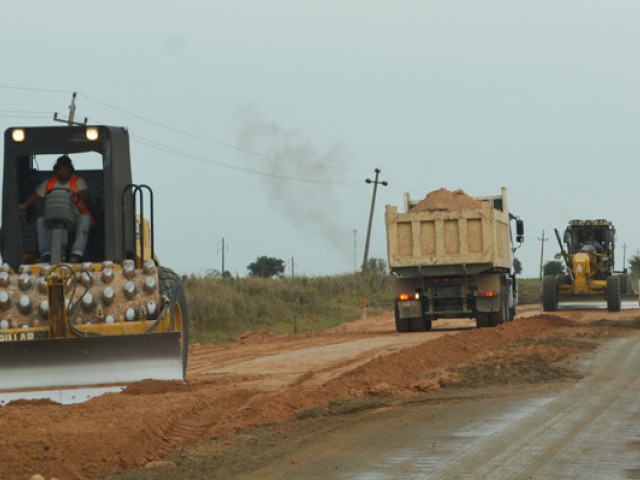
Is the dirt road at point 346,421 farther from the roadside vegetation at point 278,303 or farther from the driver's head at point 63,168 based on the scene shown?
the roadside vegetation at point 278,303

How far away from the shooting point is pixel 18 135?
13453mm

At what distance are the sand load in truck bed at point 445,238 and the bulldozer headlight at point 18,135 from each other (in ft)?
47.0

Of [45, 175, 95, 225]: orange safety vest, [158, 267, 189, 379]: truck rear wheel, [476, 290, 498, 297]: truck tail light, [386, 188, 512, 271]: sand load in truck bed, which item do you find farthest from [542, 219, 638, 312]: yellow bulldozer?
[45, 175, 95, 225]: orange safety vest

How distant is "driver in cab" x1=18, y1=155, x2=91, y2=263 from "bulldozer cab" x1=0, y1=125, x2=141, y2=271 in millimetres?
120

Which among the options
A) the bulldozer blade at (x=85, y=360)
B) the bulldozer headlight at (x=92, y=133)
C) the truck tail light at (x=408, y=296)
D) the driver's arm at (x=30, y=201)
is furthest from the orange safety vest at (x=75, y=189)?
the truck tail light at (x=408, y=296)

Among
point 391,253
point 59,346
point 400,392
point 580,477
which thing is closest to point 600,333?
point 391,253

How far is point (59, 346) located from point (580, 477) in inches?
239

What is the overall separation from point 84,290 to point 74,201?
1.45 meters

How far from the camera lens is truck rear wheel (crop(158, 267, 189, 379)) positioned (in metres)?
13.0

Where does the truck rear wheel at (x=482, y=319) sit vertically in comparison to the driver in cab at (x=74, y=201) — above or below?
below

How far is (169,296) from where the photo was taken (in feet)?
42.7

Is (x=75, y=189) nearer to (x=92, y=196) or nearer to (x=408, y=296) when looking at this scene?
(x=92, y=196)

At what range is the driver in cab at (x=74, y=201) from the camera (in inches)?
524

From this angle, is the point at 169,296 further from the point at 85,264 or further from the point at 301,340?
the point at 301,340
